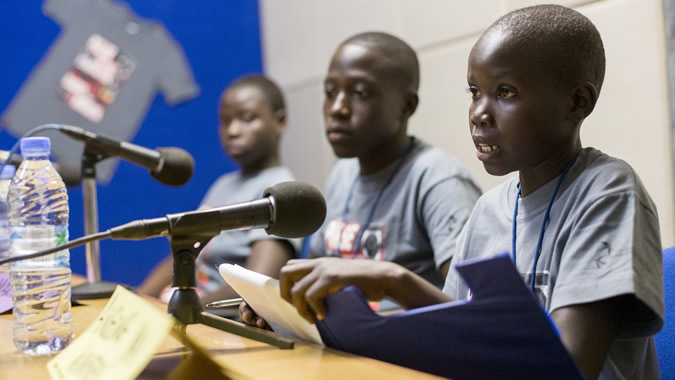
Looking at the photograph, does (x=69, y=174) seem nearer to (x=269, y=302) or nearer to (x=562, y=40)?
(x=269, y=302)

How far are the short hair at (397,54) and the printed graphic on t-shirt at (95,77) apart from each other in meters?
1.56

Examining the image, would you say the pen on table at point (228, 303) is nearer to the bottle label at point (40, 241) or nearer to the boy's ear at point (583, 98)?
the bottle label at point (40, 241)

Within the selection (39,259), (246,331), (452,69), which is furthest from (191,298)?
(452,69)

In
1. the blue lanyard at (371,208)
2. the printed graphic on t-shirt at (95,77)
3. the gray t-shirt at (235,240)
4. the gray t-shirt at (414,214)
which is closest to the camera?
the gray t-shirt at (414,214)

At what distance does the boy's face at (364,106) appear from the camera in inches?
69.8

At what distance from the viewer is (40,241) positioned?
1056 mm

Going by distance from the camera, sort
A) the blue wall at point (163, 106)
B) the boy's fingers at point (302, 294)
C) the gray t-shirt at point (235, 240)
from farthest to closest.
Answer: the blue wall at point (163, 106) → the gray t-shirt at point (235, 240) → the boy's fingers at point (302, 294)

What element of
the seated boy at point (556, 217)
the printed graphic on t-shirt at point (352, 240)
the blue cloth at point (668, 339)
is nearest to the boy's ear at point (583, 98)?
the seated boy at point (556, 217)

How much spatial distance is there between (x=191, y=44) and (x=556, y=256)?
2614 mm

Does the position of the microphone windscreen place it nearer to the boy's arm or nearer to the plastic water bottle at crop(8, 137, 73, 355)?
the plastic water bottle at crop(8, 137, 73, 355)

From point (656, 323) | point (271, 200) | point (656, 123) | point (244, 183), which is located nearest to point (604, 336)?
point (656, 323)

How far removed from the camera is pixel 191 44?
10.5 ft

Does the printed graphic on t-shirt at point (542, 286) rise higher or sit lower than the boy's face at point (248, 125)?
lower

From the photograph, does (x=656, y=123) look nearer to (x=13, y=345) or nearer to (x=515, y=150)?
(x=515, y=150)
